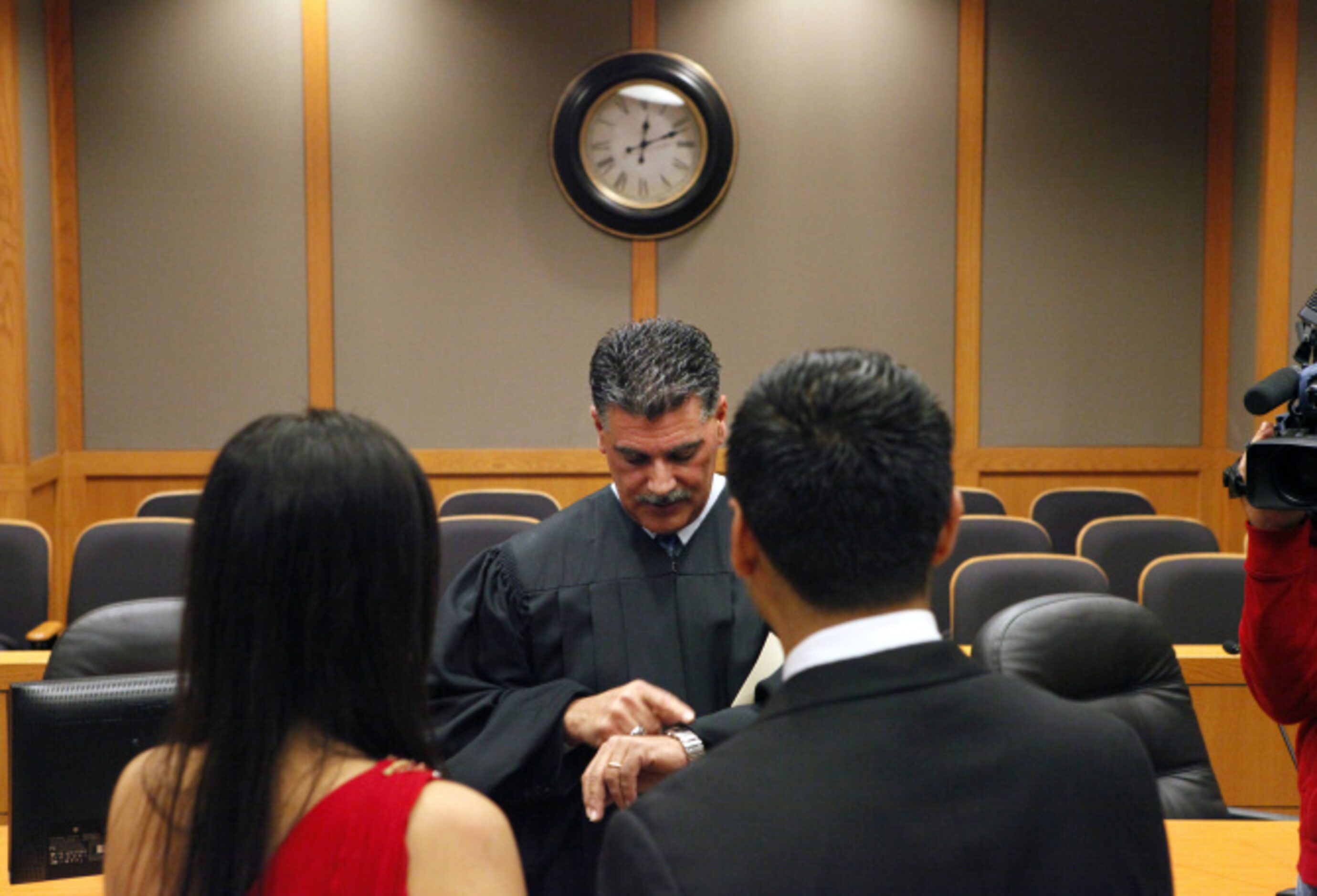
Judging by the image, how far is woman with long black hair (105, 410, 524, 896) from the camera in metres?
1.13

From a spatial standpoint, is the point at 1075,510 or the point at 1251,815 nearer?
the point at 1251,815

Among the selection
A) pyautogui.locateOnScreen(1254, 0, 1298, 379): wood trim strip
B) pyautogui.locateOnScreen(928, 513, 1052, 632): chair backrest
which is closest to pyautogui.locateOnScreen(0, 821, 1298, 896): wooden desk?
pyautogui.locateOnScreen(928, 513, 1052, 632): chair backrest

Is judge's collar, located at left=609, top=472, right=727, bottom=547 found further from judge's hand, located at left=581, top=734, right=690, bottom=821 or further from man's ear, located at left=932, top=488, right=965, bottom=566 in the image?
man's ear, located at left=932, top=488, right=965, bottom=566

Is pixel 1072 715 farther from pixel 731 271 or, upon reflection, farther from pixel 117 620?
pixel 731 271

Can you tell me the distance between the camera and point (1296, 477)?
1.79m

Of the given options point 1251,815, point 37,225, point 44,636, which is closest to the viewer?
point 1251,815

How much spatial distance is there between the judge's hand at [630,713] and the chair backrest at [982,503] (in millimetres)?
3965

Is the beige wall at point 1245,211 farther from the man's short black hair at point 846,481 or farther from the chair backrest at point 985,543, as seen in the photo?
the man's short black hair at point 846,481

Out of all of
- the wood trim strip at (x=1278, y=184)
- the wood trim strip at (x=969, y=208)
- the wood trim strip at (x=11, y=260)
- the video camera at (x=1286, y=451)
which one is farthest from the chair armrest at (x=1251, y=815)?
the wood trim strip at (x=11, y=260)

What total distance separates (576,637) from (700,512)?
289 millimetres

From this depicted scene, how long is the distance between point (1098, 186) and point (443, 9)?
3418mm

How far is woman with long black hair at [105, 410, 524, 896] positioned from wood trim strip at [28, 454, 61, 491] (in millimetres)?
5310

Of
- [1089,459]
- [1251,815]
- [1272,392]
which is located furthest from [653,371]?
Result: [1089,459]

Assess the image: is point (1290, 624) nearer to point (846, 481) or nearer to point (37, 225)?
point (846, 481)
